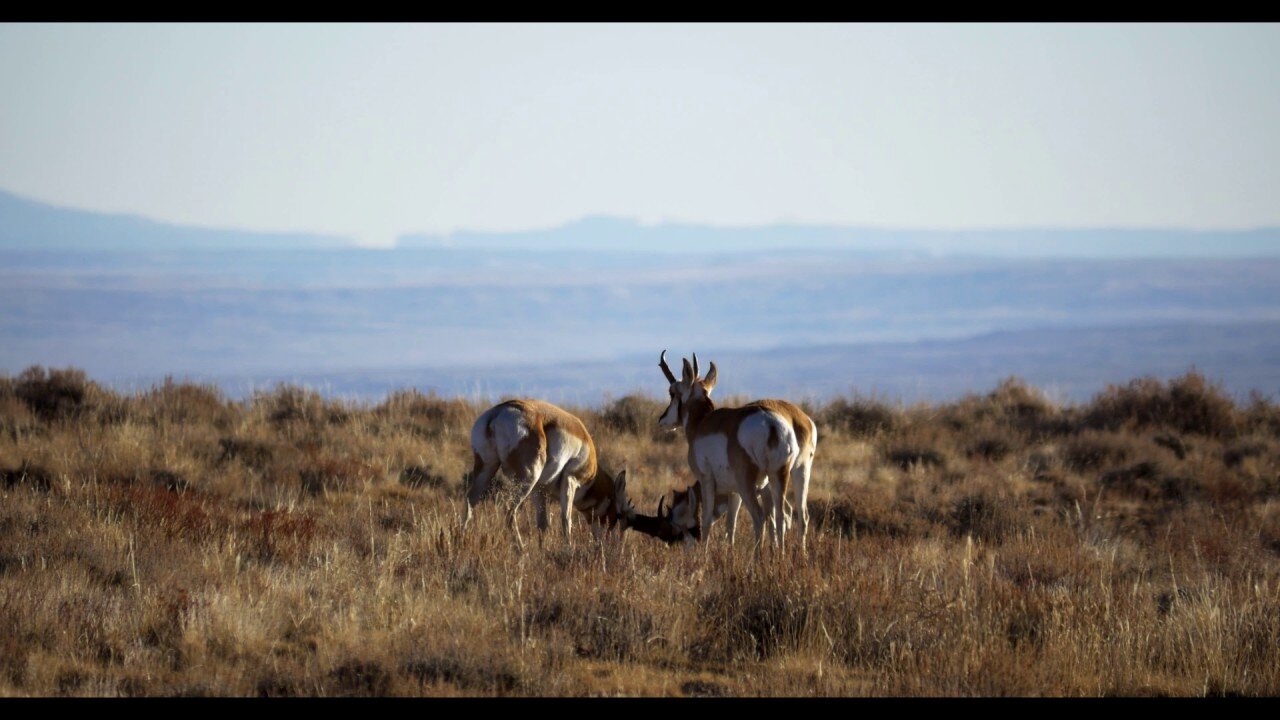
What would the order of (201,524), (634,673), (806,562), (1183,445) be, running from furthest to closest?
(1183,445), (201,524), (806,562), (634,673)

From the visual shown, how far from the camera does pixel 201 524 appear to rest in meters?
11.3

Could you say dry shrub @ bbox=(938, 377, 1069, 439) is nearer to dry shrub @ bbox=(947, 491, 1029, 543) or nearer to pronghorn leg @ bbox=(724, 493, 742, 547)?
dry shrub @ bbox=(947, 491, 1029, 543)

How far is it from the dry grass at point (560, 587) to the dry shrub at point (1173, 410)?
3.97 meters

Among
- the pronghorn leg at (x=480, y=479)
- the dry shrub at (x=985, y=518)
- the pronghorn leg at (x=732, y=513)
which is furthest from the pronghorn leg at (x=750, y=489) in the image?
the dry shrub at (x=985, y=518)

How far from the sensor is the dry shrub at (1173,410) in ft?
70.0

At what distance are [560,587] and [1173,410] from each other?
1556 cm

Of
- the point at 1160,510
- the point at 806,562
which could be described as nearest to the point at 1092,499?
the point at 1160,510

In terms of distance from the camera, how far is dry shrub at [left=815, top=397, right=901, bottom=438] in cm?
2084

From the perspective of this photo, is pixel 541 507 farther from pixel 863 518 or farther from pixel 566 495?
pixel 863 518

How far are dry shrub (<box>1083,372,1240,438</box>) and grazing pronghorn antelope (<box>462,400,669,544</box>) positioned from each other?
35.8 ft

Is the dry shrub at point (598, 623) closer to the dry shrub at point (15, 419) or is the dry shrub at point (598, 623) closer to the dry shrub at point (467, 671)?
the dry shrub at point (467, 671)

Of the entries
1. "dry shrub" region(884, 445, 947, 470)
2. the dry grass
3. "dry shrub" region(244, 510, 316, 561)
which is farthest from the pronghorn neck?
"dry shrub" region(884, 445, 947, 470)

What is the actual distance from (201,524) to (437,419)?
8.75m
